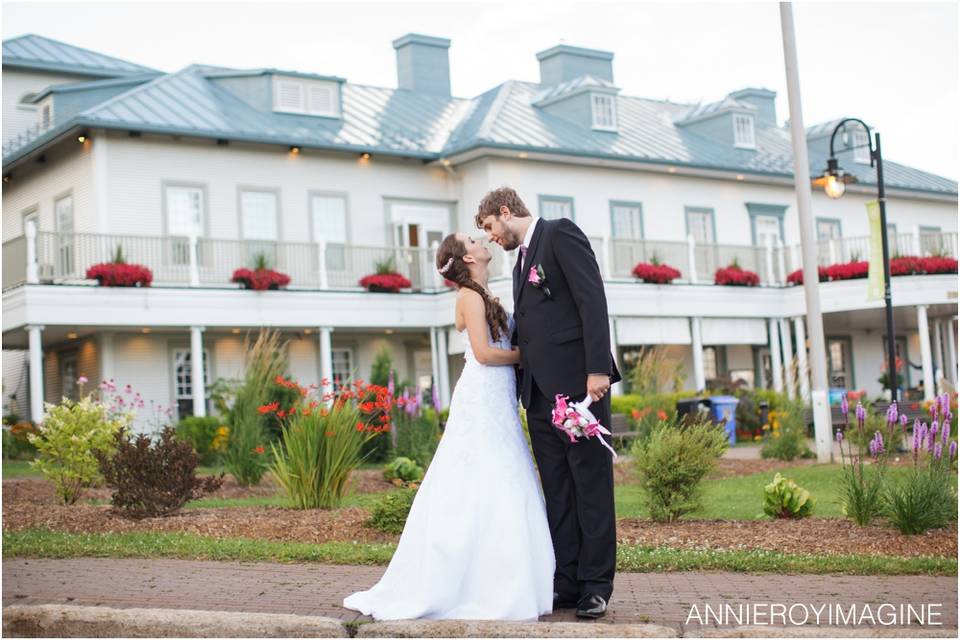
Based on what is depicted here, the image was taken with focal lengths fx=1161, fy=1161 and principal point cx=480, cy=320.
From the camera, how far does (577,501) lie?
19.4 feet

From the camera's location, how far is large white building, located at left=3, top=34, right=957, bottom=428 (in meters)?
24.2

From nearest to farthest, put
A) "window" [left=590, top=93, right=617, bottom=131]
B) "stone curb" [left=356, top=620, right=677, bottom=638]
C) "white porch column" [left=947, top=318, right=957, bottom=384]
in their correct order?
1. "stone curb" [left=356, top=620, right=677, bottom=638]
2. "window" [left=590, top=93, right=617, bottom=131]
3. "white porch column" [left=947, top=318, right=957, bottom=384]

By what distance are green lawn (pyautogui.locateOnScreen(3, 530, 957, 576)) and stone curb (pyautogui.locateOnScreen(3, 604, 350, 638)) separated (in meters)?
2.13

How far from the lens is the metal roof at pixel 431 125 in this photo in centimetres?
2545

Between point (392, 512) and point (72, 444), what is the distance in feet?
14.5

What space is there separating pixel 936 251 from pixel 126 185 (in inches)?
795

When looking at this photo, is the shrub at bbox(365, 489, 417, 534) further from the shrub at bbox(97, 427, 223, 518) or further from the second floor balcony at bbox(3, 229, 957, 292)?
the second floor balcony at bbox(3, 229, 957, 292)

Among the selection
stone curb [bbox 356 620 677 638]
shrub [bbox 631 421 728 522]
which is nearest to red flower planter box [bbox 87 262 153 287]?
shrub [bbox 631 421 728 522]

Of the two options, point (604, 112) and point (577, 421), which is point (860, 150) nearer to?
point (604, 112)

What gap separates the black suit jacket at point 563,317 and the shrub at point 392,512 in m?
3.58

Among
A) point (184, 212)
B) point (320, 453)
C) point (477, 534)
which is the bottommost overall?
point (477, 534)

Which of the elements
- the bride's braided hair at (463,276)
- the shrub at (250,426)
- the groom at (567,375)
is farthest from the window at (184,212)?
the groom at (567,375)

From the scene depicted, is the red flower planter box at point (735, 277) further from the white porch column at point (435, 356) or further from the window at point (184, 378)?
the window at point (184, 378)

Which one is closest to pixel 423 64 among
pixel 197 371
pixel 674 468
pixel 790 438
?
pixel 197 371
